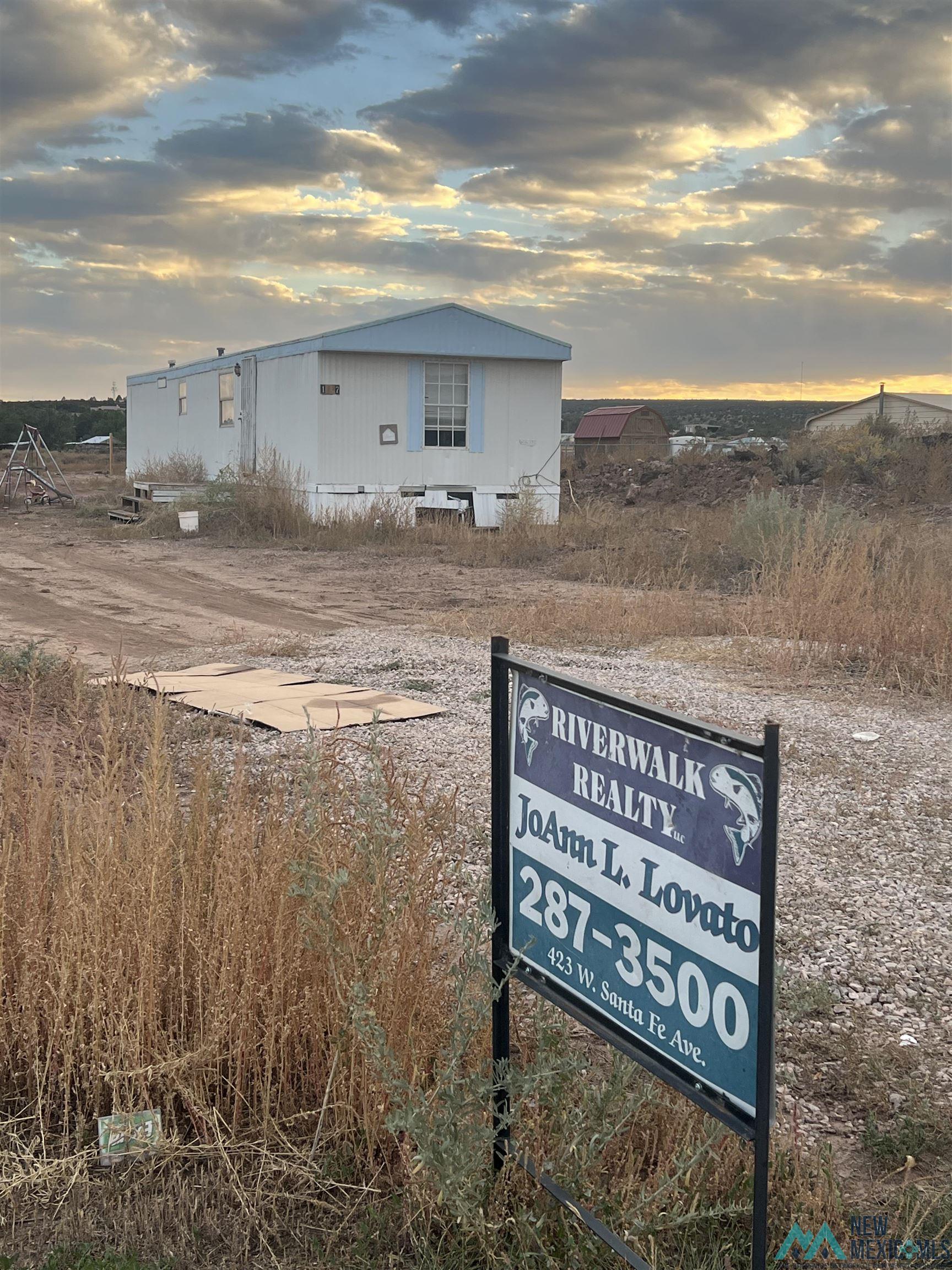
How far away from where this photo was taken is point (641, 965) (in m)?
1.98

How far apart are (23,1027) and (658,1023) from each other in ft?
5.44

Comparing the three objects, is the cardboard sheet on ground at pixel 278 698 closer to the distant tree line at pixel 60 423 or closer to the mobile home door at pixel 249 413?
the mobile home door at pixel 249 413

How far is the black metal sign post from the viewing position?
174 cm

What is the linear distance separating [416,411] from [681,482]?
11722 millimetres

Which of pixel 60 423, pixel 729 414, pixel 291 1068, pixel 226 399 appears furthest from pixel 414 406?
pixel 729 414

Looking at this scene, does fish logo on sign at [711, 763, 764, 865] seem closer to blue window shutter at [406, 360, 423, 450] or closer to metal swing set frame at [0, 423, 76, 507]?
blue window shutter at [406, 360, 423, 450]

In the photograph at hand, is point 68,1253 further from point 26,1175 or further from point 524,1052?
point 524,1052

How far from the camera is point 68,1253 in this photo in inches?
90.7

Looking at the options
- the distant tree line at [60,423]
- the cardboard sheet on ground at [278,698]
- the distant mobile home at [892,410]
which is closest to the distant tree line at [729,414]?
the distant mobile home at [892,410]

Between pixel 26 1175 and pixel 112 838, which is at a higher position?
pixel 112 838

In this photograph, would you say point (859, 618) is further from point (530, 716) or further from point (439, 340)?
point (439, 340)

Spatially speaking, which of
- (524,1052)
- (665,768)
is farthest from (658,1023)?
(524,1052)

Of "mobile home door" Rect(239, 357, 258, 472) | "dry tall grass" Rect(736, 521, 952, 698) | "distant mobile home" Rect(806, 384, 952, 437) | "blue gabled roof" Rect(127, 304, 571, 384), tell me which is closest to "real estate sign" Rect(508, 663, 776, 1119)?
"dry tall grass" Rect(736, 521, 952, 698)

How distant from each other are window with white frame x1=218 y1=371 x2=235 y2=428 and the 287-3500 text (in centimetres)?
2163
